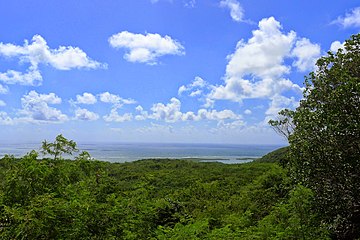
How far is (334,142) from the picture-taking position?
9086 mm

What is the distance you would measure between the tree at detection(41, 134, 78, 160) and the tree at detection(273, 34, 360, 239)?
19.7ft

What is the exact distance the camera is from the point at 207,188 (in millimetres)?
24328

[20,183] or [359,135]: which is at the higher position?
[359,135]

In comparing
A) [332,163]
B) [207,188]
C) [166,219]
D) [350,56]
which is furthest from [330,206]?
[207,188]

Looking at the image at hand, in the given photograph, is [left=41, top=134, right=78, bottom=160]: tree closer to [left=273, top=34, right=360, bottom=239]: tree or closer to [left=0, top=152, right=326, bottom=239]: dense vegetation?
[left=0, top=152, right=326, bottom=239]: dense vegetation

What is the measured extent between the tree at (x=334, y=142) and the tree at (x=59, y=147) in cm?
602

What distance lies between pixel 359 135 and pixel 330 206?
2.32 m

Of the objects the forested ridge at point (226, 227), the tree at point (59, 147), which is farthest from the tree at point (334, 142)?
the tree at point (59, 147)

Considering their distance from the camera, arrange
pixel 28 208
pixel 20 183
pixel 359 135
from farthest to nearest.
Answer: pixel 359 135 < pixel 20 183 < pixel 28 208

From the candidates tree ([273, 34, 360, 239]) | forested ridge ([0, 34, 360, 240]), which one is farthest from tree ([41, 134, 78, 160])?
tree ([273, 34, 360, 239])

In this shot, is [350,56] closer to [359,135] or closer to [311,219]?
[359,135]

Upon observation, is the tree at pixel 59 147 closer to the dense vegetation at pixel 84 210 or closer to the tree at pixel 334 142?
the dense vegetation at pixel 84 210

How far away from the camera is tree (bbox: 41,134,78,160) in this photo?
348 inches

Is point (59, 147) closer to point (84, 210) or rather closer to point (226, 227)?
point (84, 210)
